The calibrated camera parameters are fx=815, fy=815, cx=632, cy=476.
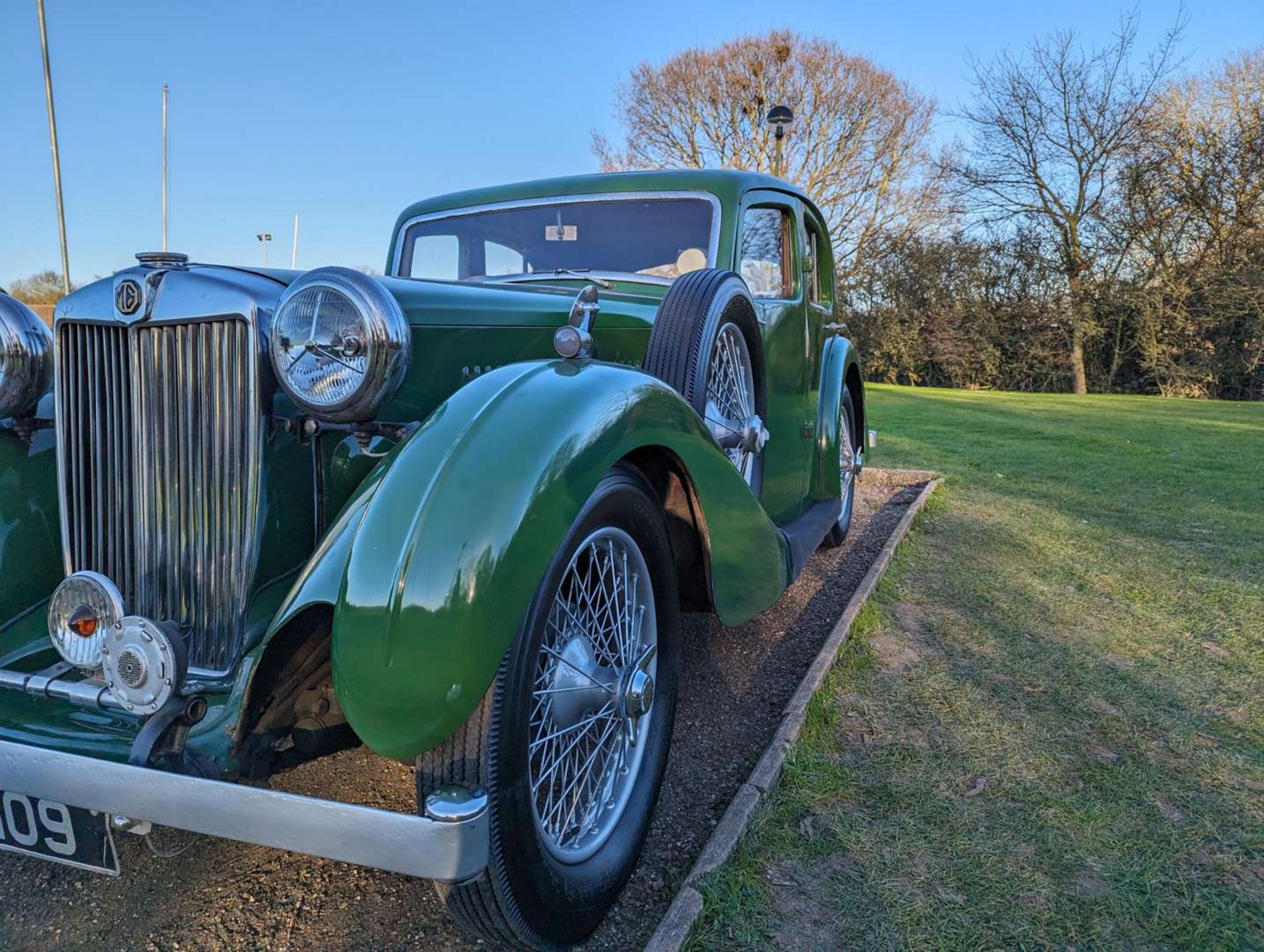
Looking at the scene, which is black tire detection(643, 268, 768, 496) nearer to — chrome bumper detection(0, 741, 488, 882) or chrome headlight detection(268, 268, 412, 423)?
chrome headlight detection(268, 268, 412, 423)

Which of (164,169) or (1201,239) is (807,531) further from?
(1201,239)

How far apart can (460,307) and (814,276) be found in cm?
259

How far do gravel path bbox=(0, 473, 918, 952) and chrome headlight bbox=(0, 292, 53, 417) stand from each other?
116cm

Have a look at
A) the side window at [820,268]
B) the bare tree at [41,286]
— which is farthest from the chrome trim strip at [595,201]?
the bare tree at [41,286]

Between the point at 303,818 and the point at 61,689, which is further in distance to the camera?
the point at 61,689

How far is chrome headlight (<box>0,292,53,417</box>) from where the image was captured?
2.10 metres

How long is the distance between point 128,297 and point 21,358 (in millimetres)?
555

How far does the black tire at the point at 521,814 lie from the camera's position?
1430 millimetres

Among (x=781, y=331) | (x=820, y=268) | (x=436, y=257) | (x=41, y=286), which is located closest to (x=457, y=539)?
(x=781, y=331)

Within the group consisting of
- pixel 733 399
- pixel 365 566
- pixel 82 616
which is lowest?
pixel 82 616

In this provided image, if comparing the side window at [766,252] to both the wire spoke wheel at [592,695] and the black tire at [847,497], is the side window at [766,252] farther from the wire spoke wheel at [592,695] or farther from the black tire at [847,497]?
the wire spoke wheel at [592,695]

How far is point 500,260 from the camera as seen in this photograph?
343cm

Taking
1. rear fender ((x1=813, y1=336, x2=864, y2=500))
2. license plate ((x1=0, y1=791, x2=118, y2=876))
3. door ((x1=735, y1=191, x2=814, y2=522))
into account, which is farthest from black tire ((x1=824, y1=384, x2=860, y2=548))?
license plate ((x1=0, y1=791, x2=118, y2=876))

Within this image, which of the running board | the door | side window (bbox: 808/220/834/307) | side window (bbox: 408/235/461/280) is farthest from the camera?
side window (bbox: 808/220/834/307)
